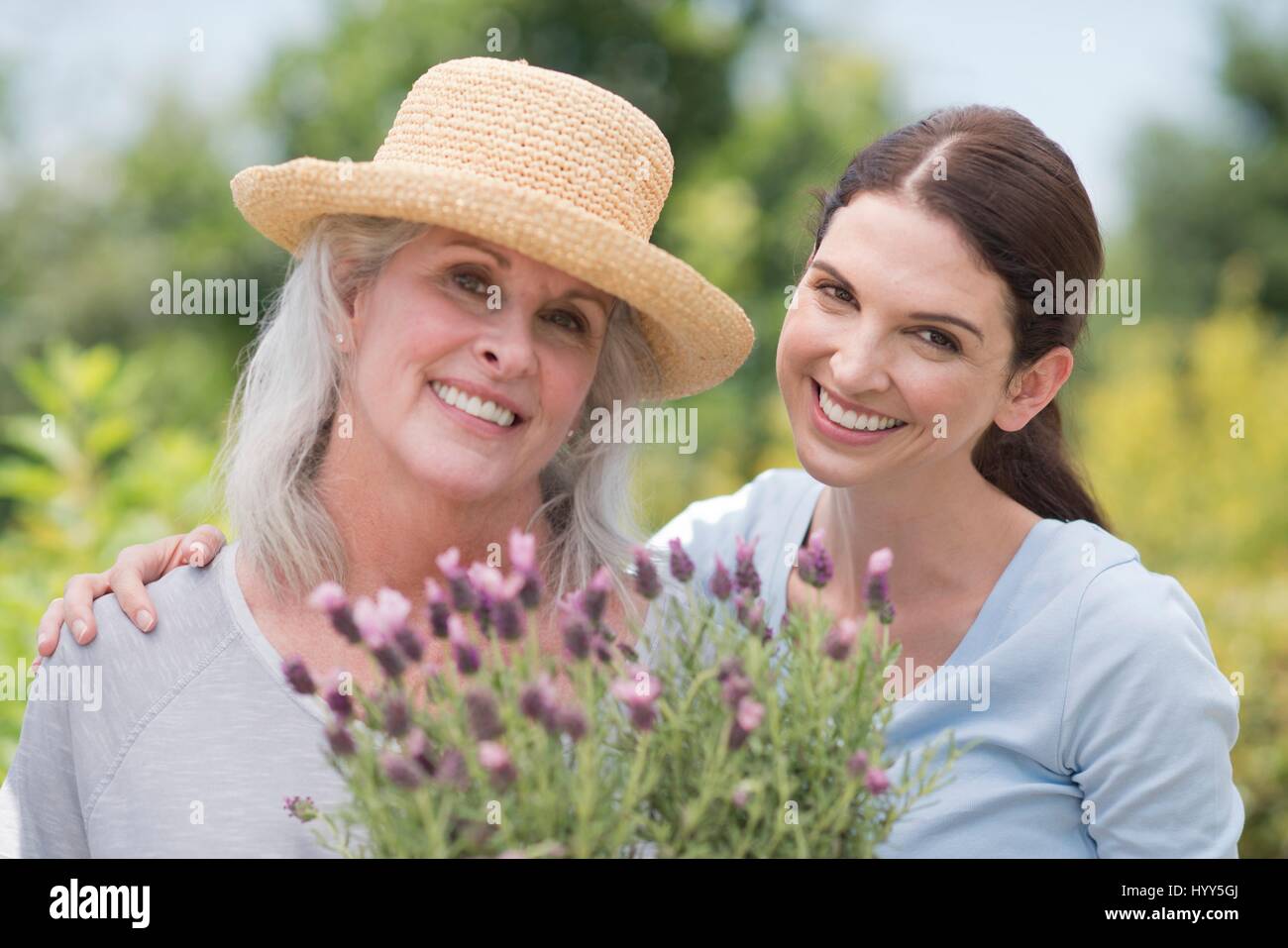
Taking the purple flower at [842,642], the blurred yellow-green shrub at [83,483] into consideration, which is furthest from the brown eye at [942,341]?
the blurred yellow-green shrub at [83,483]

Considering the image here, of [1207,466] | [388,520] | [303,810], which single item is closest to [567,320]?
[388,520]

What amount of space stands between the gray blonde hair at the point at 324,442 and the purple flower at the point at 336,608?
882mm

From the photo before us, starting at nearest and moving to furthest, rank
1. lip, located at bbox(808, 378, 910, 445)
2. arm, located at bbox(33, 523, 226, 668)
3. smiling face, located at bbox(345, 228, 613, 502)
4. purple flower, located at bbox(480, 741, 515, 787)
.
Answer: purple flower, located at bbox(480, 741, 515, 787) → smiling face, located at bbox(345, 228, 613, 502) → arm, located at bbox(33, 523, 226, 668) → lip, located at bbox(808, 378, 910, 445)

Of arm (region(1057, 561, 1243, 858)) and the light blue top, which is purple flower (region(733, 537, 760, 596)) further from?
arm (region(1057, 561, 1243, 858))

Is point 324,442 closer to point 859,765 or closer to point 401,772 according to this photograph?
point 401,772

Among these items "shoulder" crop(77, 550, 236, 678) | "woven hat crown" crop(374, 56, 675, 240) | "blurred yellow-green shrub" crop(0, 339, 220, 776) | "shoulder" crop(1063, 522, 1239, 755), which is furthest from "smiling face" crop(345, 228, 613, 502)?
"blurred yellow-green shrub" crop(0, 339, 220, 776)

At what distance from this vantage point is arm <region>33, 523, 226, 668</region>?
1992 millimetres

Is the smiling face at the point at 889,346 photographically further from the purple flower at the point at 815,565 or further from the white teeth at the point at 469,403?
the purple flower at the point at 815,565

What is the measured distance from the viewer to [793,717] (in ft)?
4.16

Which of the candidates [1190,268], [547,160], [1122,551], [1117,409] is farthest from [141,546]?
[1190,268]

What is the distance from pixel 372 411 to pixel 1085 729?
126cm

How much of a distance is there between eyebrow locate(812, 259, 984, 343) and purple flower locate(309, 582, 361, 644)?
125 cm

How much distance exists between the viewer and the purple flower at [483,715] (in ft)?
3.61

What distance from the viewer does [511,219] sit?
1.78 meters
